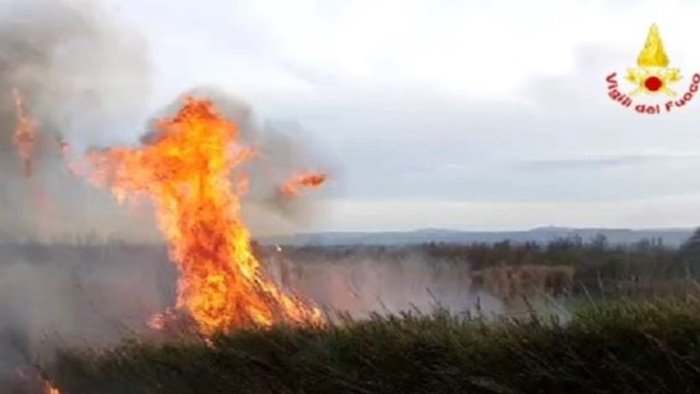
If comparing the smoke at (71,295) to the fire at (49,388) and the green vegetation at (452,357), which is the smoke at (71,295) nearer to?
the fire at (49,388)

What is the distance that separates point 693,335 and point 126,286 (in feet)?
65.8

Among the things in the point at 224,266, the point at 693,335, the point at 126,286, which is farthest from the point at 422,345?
the point at 126,286

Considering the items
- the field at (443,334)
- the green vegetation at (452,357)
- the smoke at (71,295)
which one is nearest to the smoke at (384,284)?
the field at (443,334)

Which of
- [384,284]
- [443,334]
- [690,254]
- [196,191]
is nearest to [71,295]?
[196,191]

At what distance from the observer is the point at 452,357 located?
36.9 ft

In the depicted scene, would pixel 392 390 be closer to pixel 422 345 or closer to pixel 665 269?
pixel 422 345

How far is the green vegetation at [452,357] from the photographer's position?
9383 mm

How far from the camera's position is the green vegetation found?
9.38 m

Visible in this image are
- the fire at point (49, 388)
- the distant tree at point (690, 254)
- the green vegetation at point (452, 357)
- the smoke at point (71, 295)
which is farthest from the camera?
the smoke at point (71, 295)

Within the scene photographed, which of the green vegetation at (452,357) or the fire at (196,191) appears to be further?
the fire at (196,191)

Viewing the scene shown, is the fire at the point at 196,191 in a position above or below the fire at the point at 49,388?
above

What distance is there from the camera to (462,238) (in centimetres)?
2056

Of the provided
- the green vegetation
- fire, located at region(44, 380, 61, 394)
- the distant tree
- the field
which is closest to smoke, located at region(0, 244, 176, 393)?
the field

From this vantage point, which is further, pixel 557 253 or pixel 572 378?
pixel 557 253
